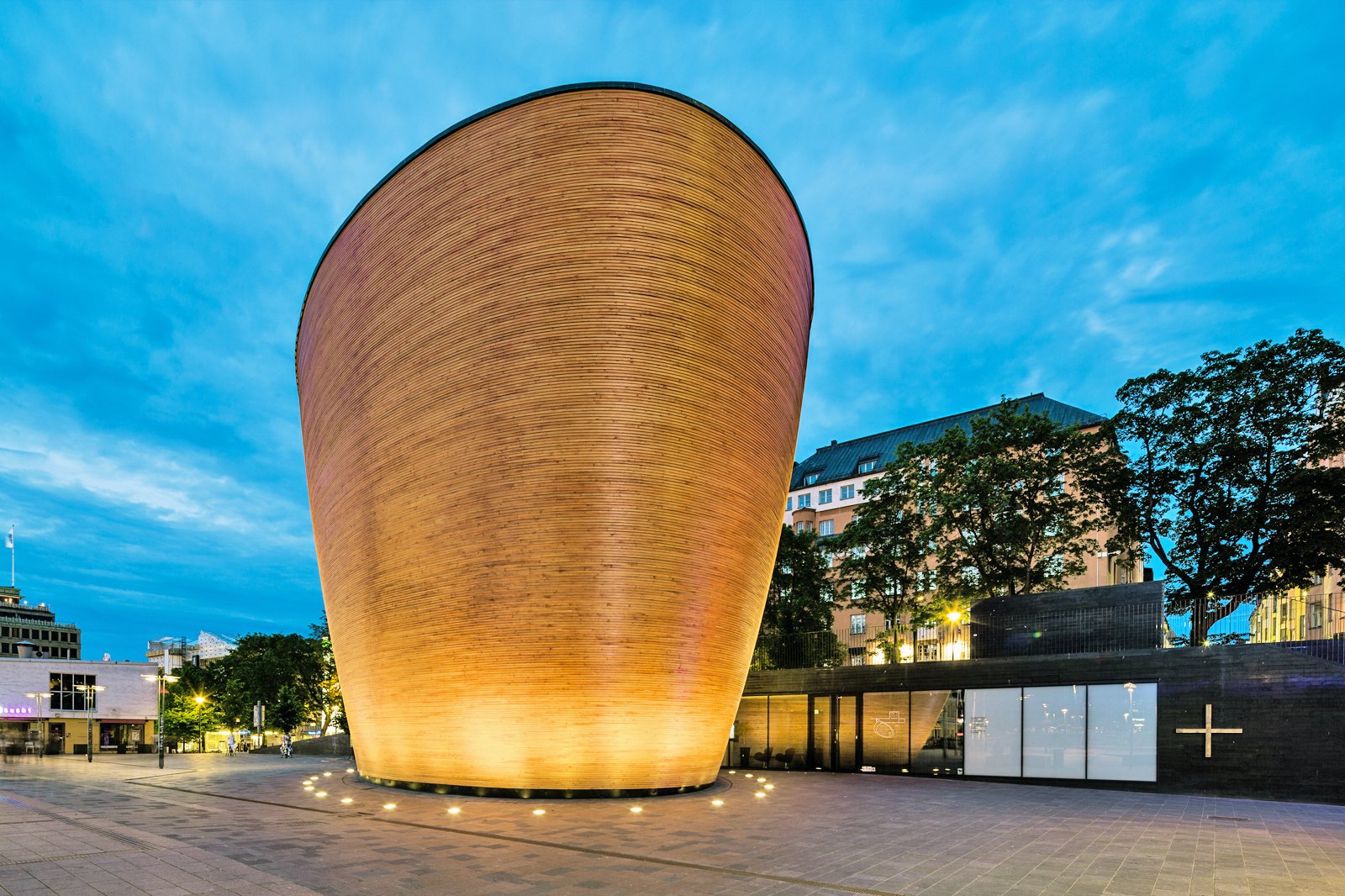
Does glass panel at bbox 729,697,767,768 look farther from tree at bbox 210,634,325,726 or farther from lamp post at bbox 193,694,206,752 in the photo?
lamp post at bbox 193,694,206,752

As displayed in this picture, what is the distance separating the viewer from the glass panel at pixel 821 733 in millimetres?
23859

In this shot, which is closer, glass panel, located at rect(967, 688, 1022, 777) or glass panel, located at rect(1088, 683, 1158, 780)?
glass panel, located at rect(1088, 683, 1158, 780)

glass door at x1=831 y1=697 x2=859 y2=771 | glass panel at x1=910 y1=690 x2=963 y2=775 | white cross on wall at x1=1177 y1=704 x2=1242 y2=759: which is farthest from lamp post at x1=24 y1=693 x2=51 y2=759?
white cross on wall at x1=1177 y1=704 x2=1242 y2=759

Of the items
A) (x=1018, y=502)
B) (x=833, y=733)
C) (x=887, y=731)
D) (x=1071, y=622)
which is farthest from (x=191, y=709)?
(x=1071, y=622)

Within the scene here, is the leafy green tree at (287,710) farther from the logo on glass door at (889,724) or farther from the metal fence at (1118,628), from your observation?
the metal fence at (1118,628)

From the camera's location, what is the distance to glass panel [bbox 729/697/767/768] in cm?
2547

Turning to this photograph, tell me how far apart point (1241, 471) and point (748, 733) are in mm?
16388

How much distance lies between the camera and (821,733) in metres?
24.1

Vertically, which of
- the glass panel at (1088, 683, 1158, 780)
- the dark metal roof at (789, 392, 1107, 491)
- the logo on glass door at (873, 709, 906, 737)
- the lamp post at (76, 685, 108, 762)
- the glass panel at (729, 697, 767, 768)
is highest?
the dark metal roof at (789, 392, 1107, 491)

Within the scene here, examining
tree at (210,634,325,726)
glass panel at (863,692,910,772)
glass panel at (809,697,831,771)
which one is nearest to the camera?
glass panel at (863,692,910,772)

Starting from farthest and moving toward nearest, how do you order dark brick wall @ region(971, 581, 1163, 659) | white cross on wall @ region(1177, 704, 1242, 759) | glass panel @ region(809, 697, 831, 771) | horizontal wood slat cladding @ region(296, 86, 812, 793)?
glass panel @ region(809, 697, 831, 771) → dark brick wall @ region(971, 581, 1163, 659) → white cross on wall @ region(1177, 704, 1242, 759) → horizontal wood slat cladding @ region(296, 86, 812, 793)

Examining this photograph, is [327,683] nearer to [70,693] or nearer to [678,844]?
[70,693]

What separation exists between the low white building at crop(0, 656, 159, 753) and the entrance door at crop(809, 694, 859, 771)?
41414 mm

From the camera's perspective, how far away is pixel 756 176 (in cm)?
1623
